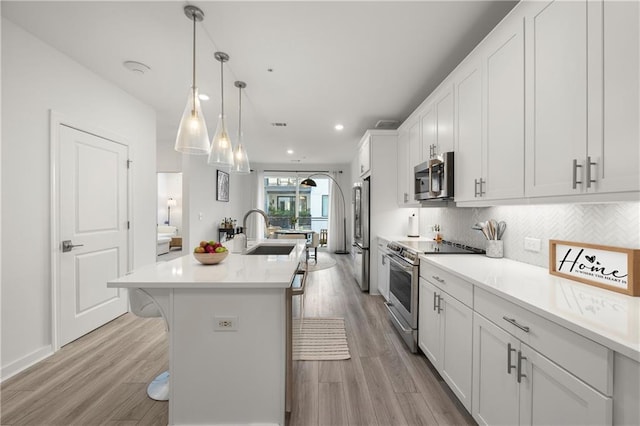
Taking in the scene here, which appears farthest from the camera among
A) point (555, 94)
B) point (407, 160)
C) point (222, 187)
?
point (222, 187)

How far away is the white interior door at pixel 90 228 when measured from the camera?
253 centimetres

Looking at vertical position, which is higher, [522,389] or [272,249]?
[272,249]

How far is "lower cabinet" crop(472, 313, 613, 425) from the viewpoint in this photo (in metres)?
0.94

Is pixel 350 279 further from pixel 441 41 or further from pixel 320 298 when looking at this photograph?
pixel 441 41

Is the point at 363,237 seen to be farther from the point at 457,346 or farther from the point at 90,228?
the point at 90,228

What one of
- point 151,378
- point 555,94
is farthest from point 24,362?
point 555,94

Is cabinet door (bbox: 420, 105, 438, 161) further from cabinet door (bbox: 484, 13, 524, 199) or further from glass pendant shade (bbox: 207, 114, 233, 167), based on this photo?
glass pendant shade (bbox: 207, 114, 233, 167)

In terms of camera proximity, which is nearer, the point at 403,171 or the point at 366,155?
the point at 403,171

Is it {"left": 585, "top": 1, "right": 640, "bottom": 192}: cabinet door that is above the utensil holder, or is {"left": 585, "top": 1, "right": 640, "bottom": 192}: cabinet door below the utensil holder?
above

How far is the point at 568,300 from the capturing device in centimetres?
118

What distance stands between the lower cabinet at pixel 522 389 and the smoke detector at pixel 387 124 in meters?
3.16

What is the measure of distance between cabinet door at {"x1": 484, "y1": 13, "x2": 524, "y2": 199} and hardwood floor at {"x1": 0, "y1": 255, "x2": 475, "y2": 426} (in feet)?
4.91

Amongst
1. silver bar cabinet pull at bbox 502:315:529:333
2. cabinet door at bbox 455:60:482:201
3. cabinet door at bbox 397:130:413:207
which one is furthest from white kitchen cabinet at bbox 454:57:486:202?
cabinet door at bbox 397:130:413:207

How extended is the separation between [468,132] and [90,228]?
373 cm
